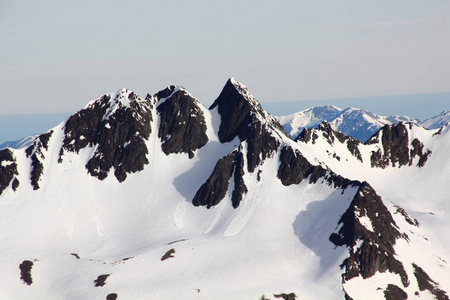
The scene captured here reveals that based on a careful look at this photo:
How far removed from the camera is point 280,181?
172125 millimetres

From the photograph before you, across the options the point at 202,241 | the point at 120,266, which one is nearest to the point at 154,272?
the point at 120,266

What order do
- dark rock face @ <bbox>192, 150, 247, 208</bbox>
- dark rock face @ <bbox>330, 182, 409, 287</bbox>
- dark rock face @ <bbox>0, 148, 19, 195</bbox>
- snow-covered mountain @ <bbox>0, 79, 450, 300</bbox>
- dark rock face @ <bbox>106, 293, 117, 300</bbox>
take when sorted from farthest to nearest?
dark rock face @ <bbox>0, 148, 19, 195</bbox>
dark rock face @ <bbox>192, 150, 247, 208</bbox>
snow-covered mountain @ <bbox>0, 79, 450, 300</bbox>
dark rock face @ <bbox>330, 182, 409, 287</bbox>
dark rock face @ <bbox>106, 293, 117, 300</bbox>

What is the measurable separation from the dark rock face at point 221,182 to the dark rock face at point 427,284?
60284 mm

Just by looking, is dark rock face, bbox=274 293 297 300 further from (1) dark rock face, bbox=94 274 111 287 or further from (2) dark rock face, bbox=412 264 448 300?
(1) dark rock face, bbox=94 274 111 287

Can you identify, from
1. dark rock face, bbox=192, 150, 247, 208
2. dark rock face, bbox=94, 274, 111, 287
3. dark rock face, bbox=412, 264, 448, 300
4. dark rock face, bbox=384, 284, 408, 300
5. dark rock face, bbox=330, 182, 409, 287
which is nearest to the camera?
dark rock face, bbox=384, 284, 408, 300

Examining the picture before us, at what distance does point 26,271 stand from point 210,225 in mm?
57557

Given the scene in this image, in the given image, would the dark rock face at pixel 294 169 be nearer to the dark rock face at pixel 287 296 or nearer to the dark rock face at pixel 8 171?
the dark rock face at pixel 287 296

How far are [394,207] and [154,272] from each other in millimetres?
81375

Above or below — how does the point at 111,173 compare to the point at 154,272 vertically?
above

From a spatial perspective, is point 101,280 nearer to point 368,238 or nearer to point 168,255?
point 168,255

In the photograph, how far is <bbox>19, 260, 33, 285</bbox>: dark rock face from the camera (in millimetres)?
142875

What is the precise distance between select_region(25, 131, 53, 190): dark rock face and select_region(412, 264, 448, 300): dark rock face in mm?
133877

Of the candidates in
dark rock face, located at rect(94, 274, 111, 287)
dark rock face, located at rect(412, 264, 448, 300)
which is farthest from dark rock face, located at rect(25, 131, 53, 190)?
dark rock face, located at rect(412, 264, 448, 300)

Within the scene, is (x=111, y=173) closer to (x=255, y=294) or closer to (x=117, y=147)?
(x=117, y=147)
